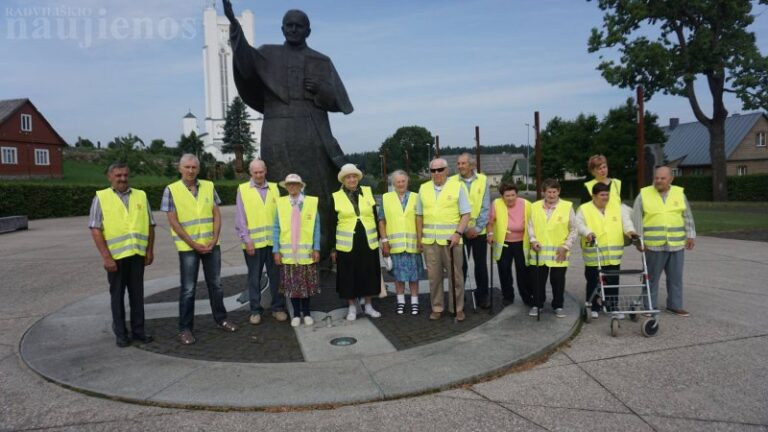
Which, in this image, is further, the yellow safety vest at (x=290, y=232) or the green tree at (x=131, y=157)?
the green tree at (x=131, y=157)

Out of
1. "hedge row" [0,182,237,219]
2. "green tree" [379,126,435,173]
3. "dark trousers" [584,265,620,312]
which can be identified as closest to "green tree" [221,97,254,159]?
"green tree" [379,126,435,173]

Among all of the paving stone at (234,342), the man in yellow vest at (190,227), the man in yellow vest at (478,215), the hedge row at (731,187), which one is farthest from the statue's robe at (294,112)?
the hedge row at (731,187)

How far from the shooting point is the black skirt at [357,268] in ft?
18.0

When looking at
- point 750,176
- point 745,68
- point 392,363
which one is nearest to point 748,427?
point 392,363

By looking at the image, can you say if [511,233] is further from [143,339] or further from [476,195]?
[143,339]

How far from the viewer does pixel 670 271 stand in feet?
18.6

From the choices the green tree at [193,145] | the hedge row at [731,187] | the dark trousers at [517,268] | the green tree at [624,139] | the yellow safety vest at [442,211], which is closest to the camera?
the yellow safety vest at [442,211]

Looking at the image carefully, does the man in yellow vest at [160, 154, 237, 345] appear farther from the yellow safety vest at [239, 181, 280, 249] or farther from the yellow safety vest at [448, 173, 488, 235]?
the yellow safety vest at [448, 173, 488, 235]

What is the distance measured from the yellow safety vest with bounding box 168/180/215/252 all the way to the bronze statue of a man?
196cm

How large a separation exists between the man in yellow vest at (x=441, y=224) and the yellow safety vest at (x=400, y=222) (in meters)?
0.10

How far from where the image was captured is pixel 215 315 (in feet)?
17.5

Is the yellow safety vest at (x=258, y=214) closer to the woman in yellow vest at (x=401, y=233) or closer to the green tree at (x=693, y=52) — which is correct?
the woman in yellow vest at (x=401, y=233)

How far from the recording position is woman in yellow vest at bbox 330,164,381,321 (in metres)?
5.45

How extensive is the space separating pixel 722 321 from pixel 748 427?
2642 mm
